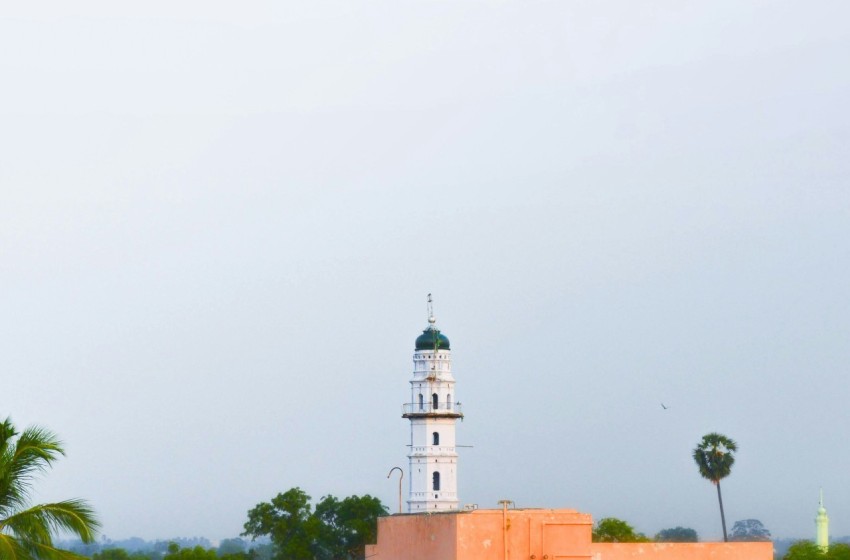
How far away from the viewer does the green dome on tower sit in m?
107

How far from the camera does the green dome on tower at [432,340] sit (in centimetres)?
10738

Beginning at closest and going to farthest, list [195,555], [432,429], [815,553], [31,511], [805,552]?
[31,511] → [815,553] → [805,552] → [195,555] → [432,429]

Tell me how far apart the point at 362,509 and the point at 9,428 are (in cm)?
7074

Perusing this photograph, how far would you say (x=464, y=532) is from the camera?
31.3 meters

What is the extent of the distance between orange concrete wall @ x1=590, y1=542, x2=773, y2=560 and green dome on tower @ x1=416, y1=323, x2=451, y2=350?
72810 millimetres

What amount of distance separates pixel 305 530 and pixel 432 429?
13.7 m

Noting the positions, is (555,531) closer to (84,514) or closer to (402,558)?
(402,558)

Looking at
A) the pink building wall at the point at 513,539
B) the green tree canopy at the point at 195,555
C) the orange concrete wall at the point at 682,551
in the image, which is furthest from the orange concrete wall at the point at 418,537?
the green tree canopy at the point at 195,555

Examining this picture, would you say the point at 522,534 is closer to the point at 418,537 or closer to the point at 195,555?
the point at 418,537

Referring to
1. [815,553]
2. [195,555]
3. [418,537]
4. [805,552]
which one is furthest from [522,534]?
[195,555]

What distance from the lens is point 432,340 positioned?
4227 inches

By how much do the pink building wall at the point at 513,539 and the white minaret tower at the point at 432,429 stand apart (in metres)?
70.4

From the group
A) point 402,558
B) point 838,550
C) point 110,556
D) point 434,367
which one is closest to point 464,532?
point 402,558

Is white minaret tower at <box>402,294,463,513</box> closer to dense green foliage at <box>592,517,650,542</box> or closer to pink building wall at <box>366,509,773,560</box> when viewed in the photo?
dense green foliage at <box>592,517,650,542</box>
